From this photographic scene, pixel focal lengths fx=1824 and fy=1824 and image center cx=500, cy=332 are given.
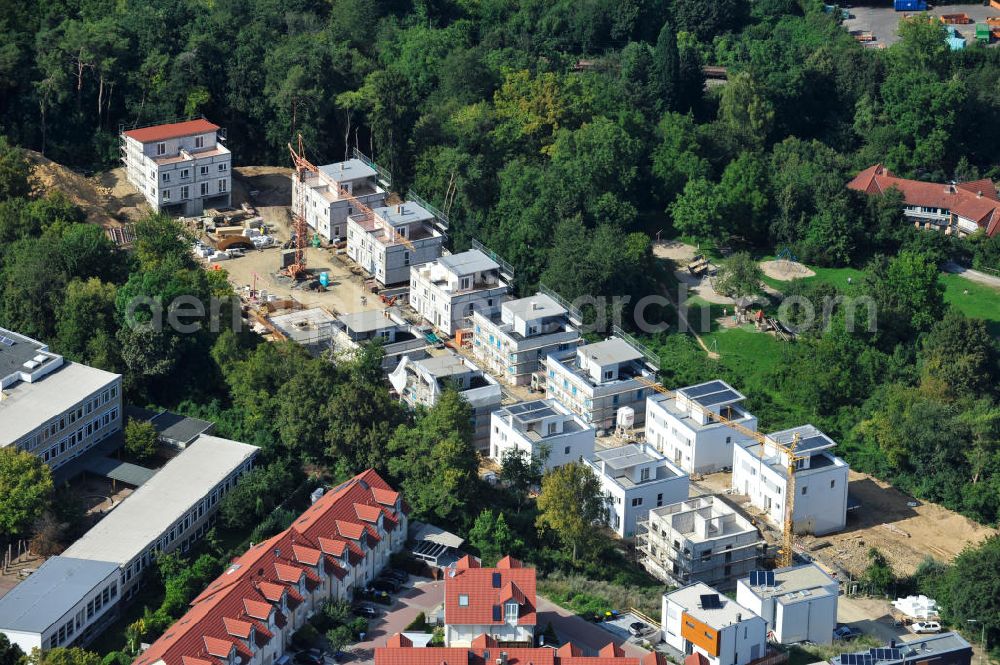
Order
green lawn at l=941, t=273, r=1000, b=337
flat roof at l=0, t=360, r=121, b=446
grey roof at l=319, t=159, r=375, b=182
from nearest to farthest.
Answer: flat roof at l=0, t=360, r=121, b=446 < green lawn at l=941, t=273, r=1000, b=337 < grey roof at l=319, t=159, r=375, b=182

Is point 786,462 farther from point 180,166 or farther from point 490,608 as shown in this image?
point 180,166

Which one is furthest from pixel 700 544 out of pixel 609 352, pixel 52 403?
pixel 52 403

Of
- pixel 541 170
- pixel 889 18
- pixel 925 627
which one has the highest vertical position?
pixel 889 18

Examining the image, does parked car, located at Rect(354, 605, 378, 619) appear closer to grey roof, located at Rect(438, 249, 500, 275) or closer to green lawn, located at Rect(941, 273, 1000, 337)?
grey roof, located at Rect(438, 249, 500, 275)

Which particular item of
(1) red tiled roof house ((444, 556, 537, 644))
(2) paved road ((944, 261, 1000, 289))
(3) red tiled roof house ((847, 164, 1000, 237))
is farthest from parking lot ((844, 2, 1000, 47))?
(1) red tiled roof house ((444, 556, 537, 644))

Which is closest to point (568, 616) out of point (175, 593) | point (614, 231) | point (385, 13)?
point (175, 593)
